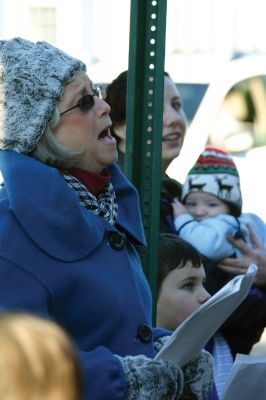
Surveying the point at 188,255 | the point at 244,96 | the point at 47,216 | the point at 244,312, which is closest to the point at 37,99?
the point at 47,216

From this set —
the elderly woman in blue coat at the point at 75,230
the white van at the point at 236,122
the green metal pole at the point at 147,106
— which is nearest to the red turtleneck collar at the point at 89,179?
the elderly woman in blue coat at the point at 75,230

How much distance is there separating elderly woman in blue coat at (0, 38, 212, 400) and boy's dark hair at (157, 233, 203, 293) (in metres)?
0.76

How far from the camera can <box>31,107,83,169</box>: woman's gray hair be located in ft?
8.50

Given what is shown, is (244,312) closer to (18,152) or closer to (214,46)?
(18,152)

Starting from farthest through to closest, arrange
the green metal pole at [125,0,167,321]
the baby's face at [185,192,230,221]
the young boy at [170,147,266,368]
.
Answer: the baby's face at [185,192,230,221] < the young boy at [170,147,266,368] < the green metal pole at [125,0,167,321]

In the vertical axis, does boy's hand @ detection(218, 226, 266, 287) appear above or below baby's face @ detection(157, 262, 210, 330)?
below

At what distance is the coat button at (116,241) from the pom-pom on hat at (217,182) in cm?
154

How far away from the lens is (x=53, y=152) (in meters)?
2.60

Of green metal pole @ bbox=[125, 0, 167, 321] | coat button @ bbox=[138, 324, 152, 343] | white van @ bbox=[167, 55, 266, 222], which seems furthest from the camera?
white van @ bbox=[167, 55, 266, 222]

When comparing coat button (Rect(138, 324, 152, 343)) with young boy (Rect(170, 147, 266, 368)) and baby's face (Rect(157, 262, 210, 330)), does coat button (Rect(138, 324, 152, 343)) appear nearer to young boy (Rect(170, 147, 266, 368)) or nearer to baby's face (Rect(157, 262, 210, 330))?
baby's face (Rect(157, 262, 210, 330))

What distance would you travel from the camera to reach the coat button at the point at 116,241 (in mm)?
2578

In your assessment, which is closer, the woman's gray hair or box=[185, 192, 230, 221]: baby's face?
the woman's gray hair

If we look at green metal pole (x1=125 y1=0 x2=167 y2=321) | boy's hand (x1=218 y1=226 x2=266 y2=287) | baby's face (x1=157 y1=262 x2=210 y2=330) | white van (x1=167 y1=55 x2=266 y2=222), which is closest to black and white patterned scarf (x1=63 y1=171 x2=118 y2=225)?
green metal pole (x1=125 y1=0 x2=167 y2=321)

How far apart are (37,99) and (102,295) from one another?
1.59 ft
